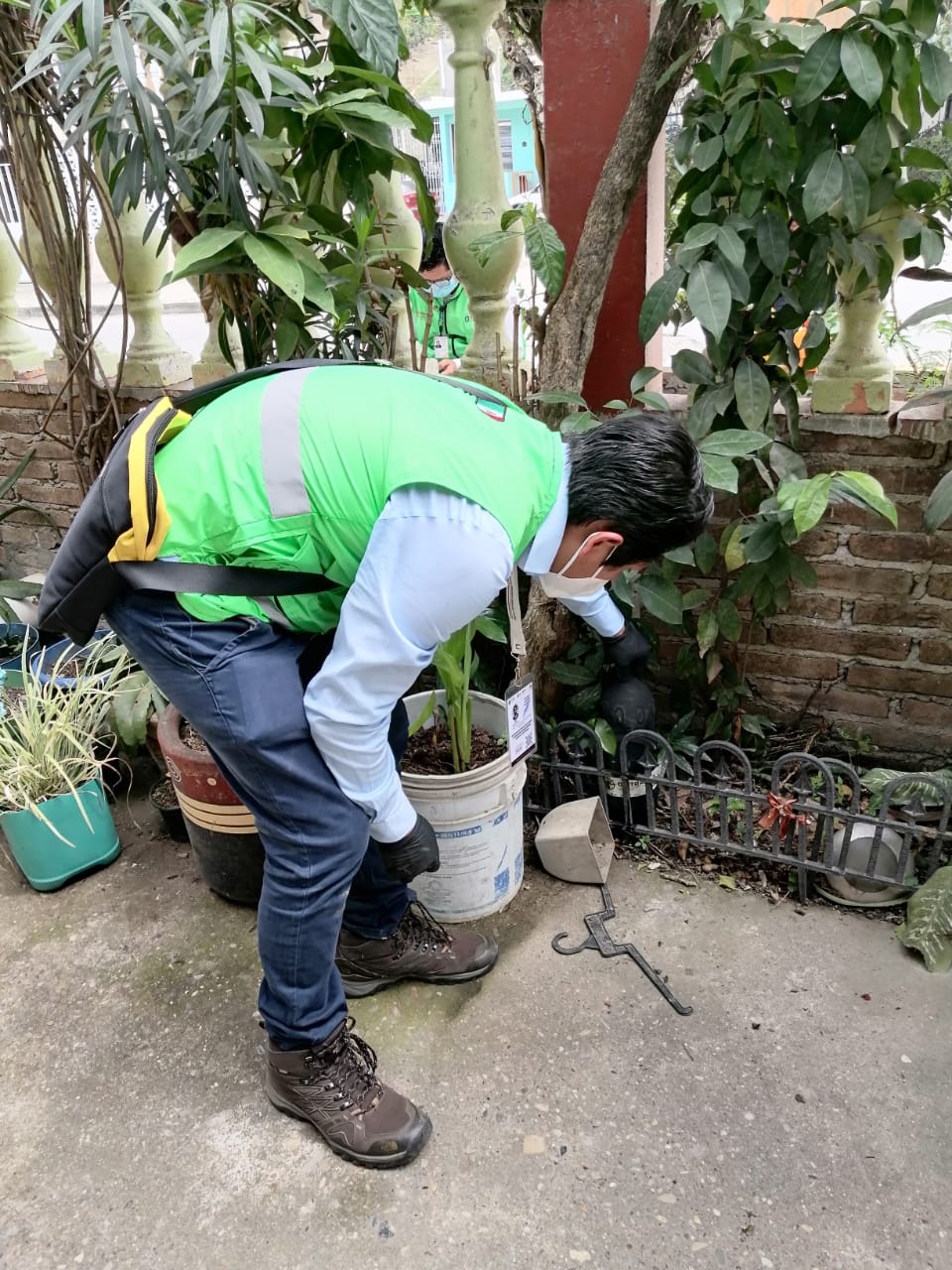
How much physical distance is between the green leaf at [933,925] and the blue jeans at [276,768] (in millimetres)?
1203

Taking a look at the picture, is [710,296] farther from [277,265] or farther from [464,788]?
[464,788]

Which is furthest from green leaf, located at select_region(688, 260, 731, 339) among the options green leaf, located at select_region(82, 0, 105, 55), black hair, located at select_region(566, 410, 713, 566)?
green leaf, located at select_region(82, 0, 105, 55)

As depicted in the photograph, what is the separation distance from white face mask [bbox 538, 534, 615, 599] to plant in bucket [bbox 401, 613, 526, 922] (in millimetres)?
386

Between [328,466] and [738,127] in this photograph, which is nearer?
[328,466]

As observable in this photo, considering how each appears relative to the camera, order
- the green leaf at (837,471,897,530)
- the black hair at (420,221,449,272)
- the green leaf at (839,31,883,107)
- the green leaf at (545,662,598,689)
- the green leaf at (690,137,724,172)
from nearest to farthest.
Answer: the green leaf at (839,31,883,107) < the green leaf at (837,471,897,530) < the green leaf at (690,137,724,172) < the green leaf at (545,662,598,689) < the black hair at (420,221,449,272)

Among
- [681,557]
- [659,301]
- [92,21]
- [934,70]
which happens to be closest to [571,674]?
[681,557]

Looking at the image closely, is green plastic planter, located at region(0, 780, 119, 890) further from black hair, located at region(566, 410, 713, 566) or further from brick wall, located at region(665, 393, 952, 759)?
→ brick wall, located at region(665, 393, 952, 759)

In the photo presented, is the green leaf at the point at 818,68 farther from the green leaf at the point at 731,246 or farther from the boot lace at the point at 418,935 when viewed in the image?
the boot lace at the point at 418,935

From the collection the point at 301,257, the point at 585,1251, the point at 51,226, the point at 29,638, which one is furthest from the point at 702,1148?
the point at 51,226

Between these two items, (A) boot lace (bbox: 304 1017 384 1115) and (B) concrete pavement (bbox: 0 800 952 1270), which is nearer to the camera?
(B) concrete pavement (bbox: 0 800 952 1270)

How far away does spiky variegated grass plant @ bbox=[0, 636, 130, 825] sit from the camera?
2240 mm

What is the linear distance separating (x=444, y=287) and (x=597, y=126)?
864mm

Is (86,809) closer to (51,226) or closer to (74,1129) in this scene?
(74,1129)

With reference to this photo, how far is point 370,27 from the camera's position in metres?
1.86
